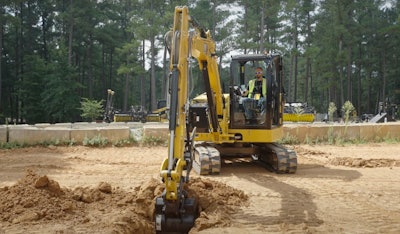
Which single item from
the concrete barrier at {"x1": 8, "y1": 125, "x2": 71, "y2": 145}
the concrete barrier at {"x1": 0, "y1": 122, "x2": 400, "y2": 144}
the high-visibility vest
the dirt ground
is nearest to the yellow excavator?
the high-visibility vest

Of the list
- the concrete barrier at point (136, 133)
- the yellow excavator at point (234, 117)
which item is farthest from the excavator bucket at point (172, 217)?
the concrete barrier at point (136, 133)

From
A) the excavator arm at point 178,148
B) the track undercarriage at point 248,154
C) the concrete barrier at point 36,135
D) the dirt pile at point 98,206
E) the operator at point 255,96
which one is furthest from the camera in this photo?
the concrete barrier at point 36,135

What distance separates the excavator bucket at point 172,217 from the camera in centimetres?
443

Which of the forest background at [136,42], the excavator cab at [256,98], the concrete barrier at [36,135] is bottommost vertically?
the concrete barrier at [36,135]

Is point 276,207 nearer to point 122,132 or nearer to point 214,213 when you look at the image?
point 214,213

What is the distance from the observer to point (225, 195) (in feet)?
19.6

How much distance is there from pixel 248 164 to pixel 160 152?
9.38ft

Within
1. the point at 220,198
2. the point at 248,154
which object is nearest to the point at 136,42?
the point at 248,154

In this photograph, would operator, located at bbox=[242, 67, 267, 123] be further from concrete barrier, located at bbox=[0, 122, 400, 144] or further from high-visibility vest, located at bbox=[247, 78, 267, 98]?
concrete barrier, located at bbox=[0, 122, 400, 144]

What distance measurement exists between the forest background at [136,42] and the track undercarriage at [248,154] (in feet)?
61.8

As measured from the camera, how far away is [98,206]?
533 centimetres

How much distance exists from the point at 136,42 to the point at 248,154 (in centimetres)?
2407

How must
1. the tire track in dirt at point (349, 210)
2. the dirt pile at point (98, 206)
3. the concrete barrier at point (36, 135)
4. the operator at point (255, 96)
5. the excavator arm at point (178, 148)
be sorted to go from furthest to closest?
the concrete barrier at point (36, 135), the operator at point (255, 96), the tire track in dirt at point (349, 210), the dirt pile at point (98, 206), the excavator arm at point (178, 148)

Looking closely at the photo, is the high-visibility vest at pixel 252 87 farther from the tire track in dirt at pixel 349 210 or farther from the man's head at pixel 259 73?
the tire track in dirt at pixel 349 210
